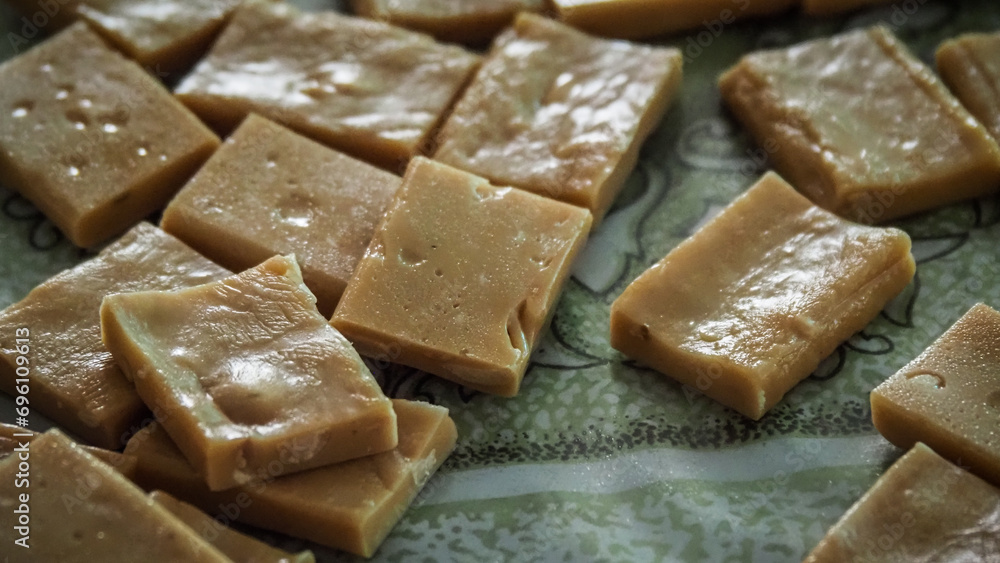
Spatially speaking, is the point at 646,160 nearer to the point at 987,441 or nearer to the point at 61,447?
the point at 987,441

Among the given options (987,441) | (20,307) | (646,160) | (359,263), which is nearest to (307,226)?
(359,263)

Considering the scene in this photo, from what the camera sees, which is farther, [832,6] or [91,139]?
[832,6]

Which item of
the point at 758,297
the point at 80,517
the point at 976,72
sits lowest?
the point at 80,517

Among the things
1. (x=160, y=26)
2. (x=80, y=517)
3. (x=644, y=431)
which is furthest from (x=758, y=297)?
(x=160, y=26)

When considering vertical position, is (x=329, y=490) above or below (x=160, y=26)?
below

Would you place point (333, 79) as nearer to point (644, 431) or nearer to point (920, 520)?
point (644, 431)

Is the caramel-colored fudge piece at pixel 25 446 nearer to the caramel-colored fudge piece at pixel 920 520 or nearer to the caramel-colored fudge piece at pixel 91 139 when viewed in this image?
the caramel-colored fudge piece at pixel 91 139

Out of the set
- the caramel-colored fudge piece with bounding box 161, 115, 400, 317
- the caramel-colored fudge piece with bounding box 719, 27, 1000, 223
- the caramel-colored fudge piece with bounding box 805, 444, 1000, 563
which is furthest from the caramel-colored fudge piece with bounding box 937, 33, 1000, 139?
the caramel-colored fudge piece with bounding box 161, 115, 400, 317
